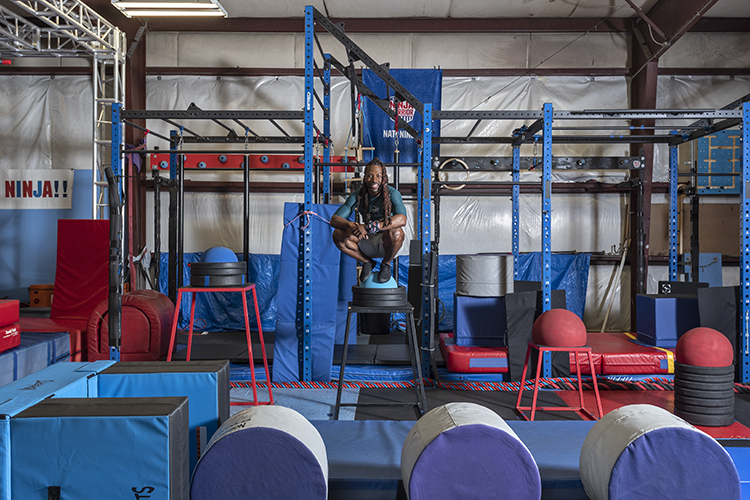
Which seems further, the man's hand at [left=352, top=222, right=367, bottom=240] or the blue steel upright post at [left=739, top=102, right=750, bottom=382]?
the blue steel upright post at [left=739, top=102, right=750, bottom=382]

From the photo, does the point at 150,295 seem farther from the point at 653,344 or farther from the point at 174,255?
the point at 653,344

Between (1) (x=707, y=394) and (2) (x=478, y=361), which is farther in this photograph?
(2) (x=478, y=361)

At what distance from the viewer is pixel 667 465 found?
1667 millimetres

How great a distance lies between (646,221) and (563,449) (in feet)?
17.9

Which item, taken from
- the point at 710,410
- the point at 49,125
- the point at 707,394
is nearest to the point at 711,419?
the point at 710,410

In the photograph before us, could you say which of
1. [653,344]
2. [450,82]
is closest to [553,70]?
[450,82]

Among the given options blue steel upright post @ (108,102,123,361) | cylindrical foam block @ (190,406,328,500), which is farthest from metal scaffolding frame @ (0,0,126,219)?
cylindrical foam block @ (190,406,328,500)

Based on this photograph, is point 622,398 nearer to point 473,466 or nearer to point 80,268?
point 473,466

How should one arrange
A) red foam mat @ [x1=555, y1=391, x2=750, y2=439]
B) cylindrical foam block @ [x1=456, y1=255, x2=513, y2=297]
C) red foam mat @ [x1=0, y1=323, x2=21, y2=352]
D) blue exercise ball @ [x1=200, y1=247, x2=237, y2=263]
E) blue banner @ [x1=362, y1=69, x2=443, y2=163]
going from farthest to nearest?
blue banner @ [x1=362, y1=69, x2=443, y2=163]
cylindrical foam block @ [x1=456, y1=255, x2=513, y2=297]
blue exercise ball @ [x1=200, y1=247, x2=237, y2=263]
red foam mat @ [x1=0, y1=323, x2=21, y2=352]
red foam mat @ [x1=555, y1=391, x2=750, y2=439]

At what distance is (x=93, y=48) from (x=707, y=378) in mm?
7982

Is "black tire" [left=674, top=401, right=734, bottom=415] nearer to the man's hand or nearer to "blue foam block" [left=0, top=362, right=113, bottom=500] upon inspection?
the man's hand

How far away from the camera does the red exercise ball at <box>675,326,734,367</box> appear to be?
10.6 feet

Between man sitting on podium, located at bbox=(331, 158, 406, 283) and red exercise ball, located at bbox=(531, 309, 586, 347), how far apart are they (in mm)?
1225

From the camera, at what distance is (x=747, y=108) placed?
14.4 ft
